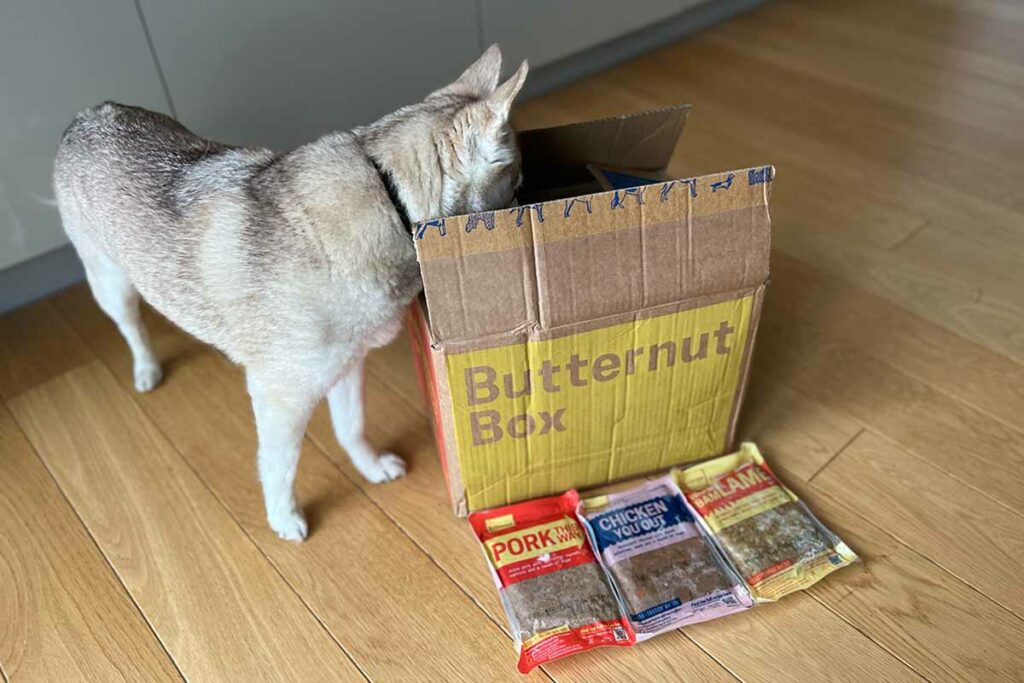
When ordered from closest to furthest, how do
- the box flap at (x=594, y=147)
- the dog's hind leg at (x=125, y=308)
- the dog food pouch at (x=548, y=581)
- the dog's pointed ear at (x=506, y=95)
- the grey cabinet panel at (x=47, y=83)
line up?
the dog's pointed ear at (x=506, y=95) < the dog food pouch at (x=548, y=581) < the box flap at (x=594, y=147) < the dog's hind leg at (x=125, y=308) < the grey cabinet panel at (x=47, y=83)

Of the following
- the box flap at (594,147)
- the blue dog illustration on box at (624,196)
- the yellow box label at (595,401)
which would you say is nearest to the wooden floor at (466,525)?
the yellow box label at (595,401)

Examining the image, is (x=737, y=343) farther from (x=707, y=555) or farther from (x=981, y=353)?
(x=981, y=353)

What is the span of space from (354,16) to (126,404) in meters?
1.16

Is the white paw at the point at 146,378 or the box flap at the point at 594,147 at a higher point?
the box flap at the point at 594,147

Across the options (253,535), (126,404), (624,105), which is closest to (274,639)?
(253,535)

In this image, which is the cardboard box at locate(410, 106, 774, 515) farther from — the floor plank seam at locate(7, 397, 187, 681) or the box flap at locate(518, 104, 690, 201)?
the floor plank seam at locate(7, 397, 187, 681)

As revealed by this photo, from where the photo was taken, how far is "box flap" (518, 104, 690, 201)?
139 cm

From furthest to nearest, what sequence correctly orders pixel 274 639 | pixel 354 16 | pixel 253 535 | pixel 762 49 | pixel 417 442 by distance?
pixel 762 49 → pixel 354 16 → pixel 417 442 → pixel 253 535 → pixel 274 639

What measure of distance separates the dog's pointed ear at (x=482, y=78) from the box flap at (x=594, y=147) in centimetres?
13

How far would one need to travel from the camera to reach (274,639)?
132 centimetres

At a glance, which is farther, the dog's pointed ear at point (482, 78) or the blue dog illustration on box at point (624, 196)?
the dog's pointed ear at point (482, 78)

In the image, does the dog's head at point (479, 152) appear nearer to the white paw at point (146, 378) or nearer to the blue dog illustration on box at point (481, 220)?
the blue dog illustration on box at point (481, 220)

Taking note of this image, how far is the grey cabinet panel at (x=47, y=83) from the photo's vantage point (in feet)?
5.45

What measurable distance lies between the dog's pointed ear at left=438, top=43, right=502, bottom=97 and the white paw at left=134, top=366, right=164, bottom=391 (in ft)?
3.15
